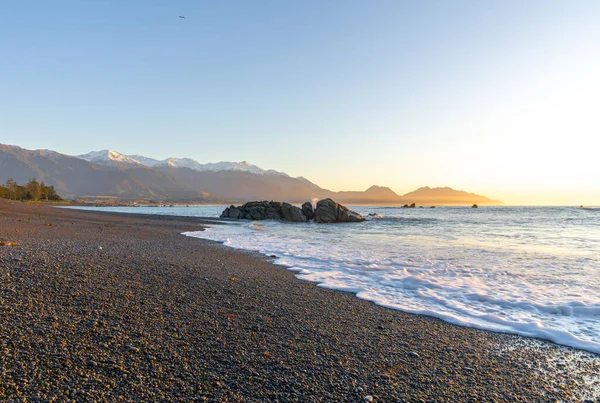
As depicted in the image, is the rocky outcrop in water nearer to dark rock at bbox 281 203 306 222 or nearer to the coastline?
dark rock at bbox 281 203 306 222

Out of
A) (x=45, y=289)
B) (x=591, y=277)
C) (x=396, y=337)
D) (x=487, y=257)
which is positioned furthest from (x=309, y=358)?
(x=487, y=257)

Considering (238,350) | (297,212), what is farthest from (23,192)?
(238,350)

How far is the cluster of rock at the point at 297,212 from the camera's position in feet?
157

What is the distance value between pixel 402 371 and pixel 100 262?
8.19 meters

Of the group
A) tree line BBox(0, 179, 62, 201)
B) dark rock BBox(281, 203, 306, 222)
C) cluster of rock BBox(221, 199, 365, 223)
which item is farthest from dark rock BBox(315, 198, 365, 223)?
tree line BBox(0, 179, 62, 201)

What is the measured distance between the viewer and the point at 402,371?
13.2ft

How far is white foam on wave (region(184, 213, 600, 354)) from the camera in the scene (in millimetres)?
6320

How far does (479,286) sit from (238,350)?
7.82m

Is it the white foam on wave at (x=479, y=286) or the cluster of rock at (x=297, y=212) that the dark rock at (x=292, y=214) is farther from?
the white foam on wave at (x=479, y=286)

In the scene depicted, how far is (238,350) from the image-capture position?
4.31 meters

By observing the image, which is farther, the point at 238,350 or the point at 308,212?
the point at 308,212

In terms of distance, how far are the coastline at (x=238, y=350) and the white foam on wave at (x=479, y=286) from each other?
2.46 feet

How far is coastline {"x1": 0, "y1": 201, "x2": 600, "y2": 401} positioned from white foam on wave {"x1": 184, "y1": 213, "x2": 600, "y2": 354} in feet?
2.46

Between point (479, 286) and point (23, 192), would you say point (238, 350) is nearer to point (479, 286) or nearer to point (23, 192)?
point (479, 286)
